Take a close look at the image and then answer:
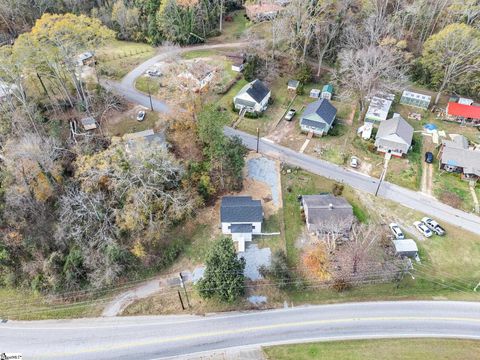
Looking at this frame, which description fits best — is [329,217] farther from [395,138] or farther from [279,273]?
[395,138]

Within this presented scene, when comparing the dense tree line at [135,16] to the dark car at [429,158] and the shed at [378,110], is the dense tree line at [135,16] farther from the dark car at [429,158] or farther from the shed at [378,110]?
the dark car at [429,158]

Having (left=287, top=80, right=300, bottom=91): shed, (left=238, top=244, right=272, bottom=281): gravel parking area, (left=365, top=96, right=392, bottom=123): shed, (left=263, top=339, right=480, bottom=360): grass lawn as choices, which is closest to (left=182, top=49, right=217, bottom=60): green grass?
(left=287, top=80, right=300, bottom=91): shed

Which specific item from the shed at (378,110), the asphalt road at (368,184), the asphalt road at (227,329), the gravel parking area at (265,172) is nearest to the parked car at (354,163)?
the asphalt road at (368,184)

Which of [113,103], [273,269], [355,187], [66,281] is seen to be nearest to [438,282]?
[355,187]

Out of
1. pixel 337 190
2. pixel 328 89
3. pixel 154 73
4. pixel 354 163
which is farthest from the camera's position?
pixel 154 73

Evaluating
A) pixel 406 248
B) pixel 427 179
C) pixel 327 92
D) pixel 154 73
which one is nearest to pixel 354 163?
pixel 427 179

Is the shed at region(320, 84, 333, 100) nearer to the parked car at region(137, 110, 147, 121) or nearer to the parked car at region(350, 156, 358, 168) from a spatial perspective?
the parked car at region(350, 156, 358, 168)
